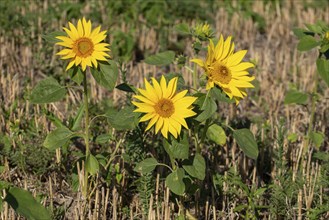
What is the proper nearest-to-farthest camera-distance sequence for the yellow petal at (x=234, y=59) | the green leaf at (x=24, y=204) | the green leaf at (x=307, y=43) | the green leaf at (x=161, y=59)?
1. the green leaf at (x=24, y=204)
2. the yellow petal at (x=234, y=59)
3. the green leaf at (x=161, y=59)
4. the green leaf at (x=307, y=43)

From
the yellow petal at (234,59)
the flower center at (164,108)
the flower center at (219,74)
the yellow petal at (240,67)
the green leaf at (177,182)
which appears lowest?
the green leaf at (177,182)

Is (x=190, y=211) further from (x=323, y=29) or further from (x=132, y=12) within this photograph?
(x=132, y=12)

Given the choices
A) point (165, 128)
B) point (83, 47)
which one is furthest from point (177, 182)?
point (83, 47)

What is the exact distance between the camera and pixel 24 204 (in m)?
2.75

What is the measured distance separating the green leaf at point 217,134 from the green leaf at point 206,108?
281 millimetres

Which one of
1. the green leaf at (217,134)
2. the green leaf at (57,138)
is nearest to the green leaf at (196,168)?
the green leaf at (217,134)

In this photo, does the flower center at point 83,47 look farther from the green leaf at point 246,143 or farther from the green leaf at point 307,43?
the green leaf at point 307,43

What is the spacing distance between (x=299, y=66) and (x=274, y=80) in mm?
368

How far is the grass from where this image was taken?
3.76 meters

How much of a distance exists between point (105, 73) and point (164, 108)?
0.37 meters

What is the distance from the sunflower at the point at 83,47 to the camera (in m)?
3.16

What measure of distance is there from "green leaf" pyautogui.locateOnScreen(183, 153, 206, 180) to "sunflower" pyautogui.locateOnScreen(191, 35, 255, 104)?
372mm

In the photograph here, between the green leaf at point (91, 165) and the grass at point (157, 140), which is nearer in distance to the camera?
the green leaf at point (91, 165)

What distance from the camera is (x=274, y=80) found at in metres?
5.67
